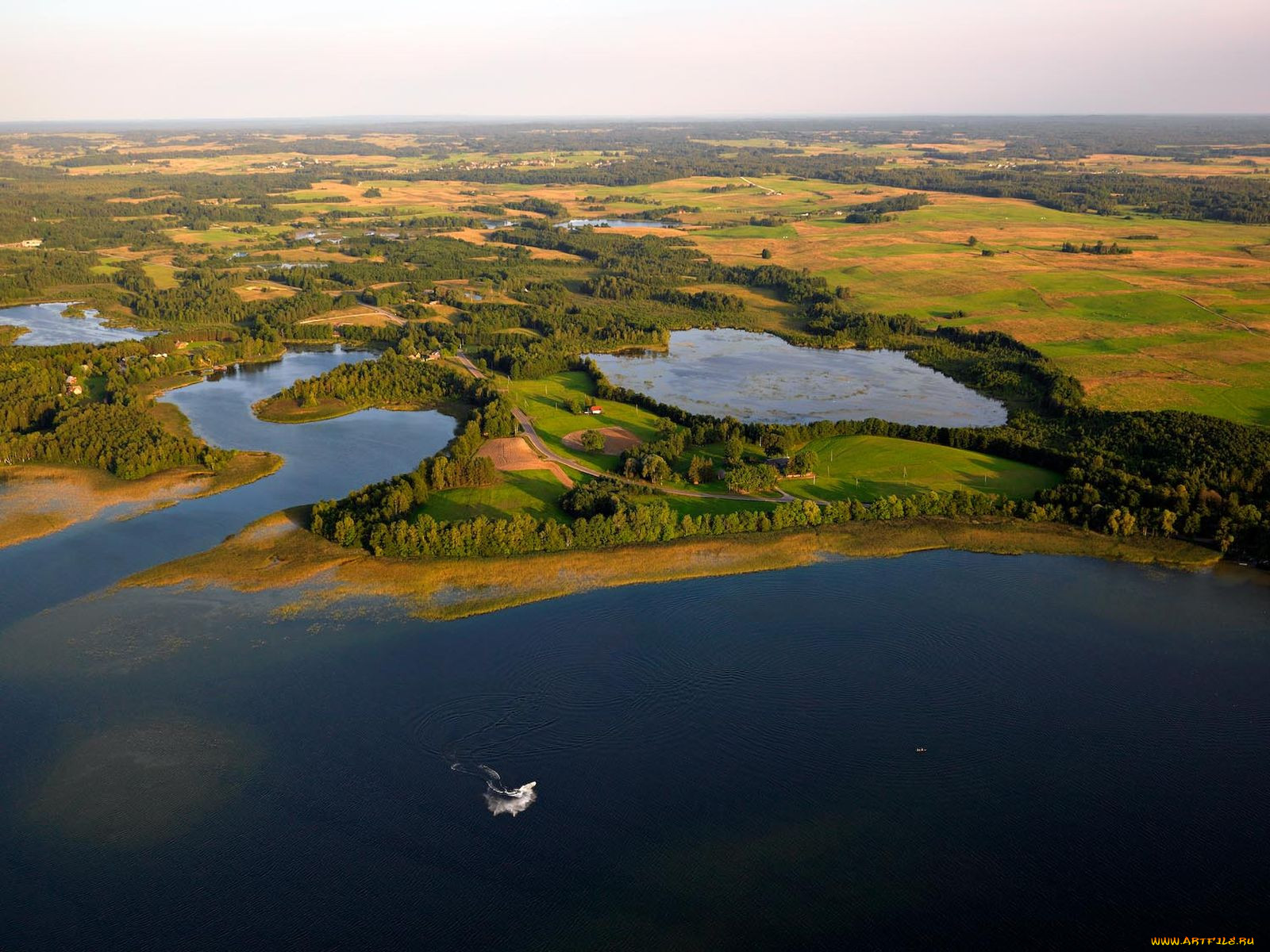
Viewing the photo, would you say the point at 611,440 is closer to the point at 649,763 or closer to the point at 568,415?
the point at 568,415

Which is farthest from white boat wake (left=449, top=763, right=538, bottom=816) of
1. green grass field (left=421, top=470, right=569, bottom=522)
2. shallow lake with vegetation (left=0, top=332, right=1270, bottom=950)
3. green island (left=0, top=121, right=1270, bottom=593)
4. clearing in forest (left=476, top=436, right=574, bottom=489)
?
clearing in forest (left=476, top=436, right=574, bottom=489)

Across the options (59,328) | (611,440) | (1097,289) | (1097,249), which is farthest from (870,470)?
(1097,249)

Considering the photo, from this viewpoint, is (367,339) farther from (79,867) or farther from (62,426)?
(79,867)

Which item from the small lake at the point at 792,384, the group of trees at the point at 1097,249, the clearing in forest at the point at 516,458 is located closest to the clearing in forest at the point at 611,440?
the clearing in forest at the point at 516,458

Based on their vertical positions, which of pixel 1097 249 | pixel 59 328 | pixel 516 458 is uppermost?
pixel 1097 249

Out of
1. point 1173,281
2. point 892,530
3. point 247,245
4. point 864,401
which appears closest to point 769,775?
point 892,530
